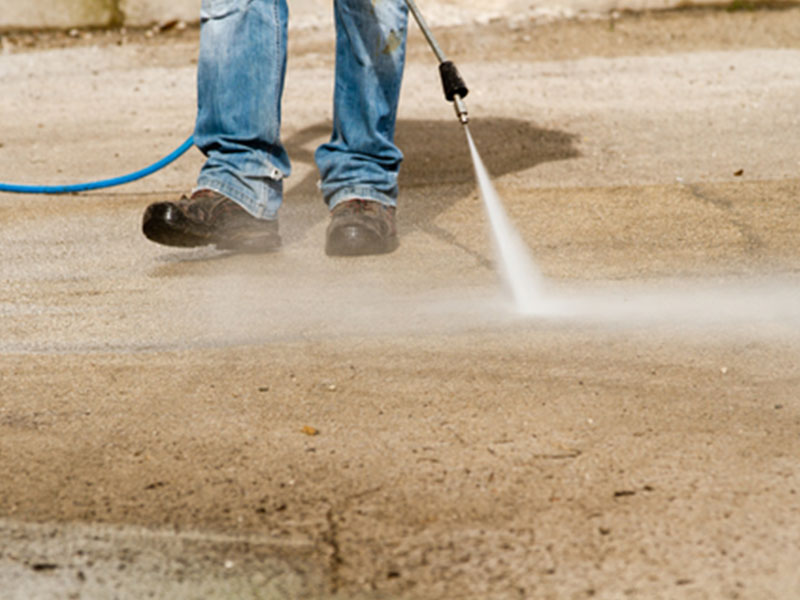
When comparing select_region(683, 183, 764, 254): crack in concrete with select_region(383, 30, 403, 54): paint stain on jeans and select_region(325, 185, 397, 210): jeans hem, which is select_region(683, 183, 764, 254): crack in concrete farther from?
select_region(383, 30, 403, 54): paint stain on jeans

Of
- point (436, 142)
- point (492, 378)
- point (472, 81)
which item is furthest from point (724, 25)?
point (492, 378)

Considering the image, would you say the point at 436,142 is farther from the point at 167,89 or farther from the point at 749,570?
the point at 749,570

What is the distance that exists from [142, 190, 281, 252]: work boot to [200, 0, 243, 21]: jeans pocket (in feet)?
1.58

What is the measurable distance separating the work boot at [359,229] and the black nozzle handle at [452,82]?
44cm

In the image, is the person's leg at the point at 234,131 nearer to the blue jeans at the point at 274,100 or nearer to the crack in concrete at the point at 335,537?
the blue jeans at the point at 274,100

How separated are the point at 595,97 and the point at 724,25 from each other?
259 centimetres

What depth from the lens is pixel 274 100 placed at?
3.00 metres

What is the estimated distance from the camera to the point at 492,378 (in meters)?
2.17

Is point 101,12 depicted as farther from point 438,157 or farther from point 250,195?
point 250,195

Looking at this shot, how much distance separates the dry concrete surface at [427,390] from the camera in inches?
61.1

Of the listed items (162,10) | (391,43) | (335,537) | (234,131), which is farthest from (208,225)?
(162,10)

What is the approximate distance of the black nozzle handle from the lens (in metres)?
2.79

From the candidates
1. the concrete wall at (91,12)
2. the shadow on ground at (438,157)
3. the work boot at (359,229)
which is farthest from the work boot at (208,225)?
the concrete wall at (91,12)

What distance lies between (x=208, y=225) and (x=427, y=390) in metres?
1.09
